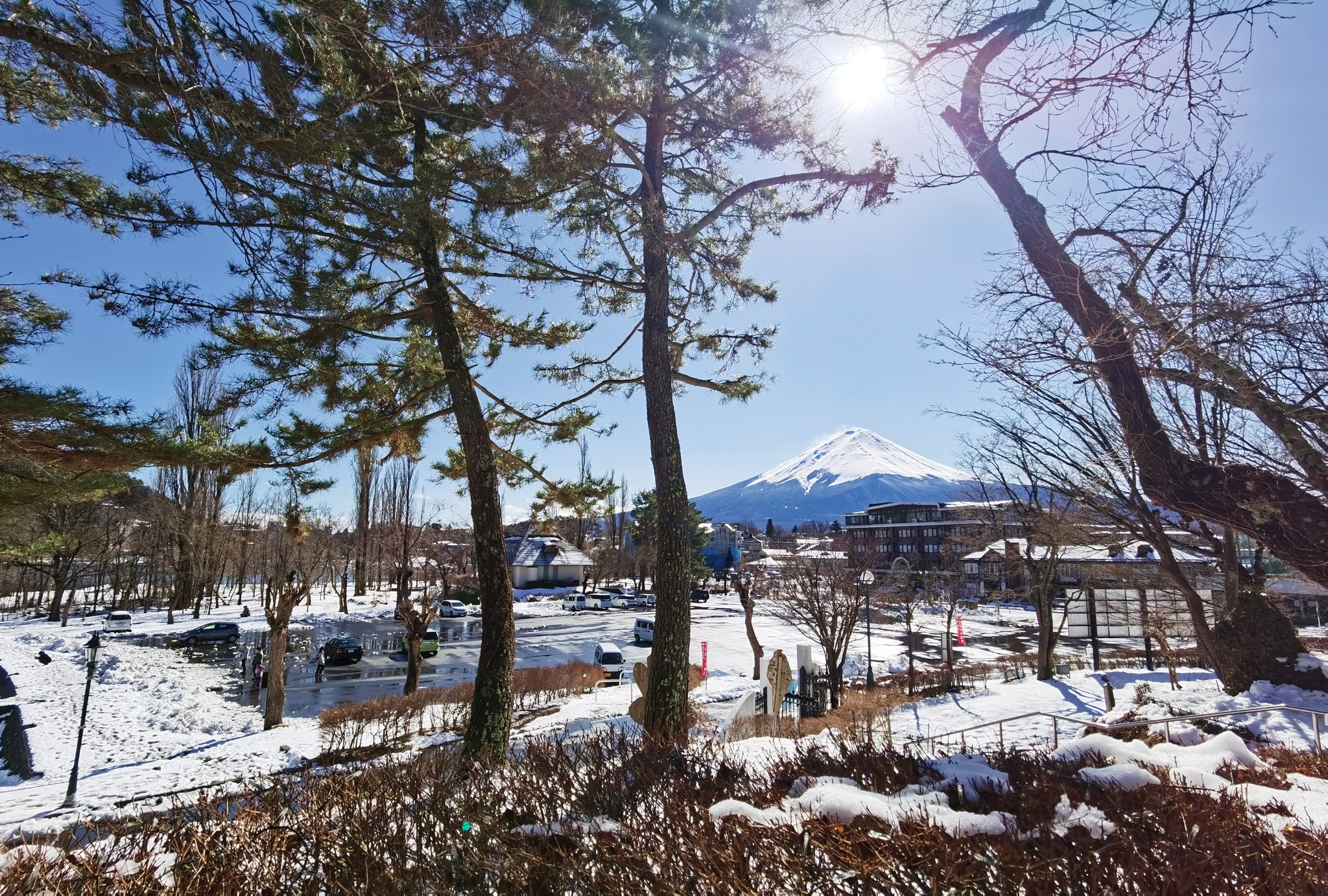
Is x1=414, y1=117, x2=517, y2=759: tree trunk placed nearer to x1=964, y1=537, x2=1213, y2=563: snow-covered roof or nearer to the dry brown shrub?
the dry brown shrub

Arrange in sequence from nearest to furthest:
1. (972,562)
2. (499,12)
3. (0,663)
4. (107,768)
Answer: (499,12), (107,768), (0,663), (972,562)

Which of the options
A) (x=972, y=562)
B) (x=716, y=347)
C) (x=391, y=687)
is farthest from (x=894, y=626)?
(x=716, y=347)

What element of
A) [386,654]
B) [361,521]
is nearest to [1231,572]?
[386,654]

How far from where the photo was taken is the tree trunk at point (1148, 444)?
13.2 feet

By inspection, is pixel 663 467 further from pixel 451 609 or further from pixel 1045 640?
pixel 451 609

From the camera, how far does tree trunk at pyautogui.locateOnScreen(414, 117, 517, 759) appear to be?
28.9ft

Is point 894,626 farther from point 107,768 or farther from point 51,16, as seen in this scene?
point 51,16

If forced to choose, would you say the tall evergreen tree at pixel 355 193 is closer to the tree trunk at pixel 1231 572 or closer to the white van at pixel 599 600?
the tree trunk at pixel 1231 572

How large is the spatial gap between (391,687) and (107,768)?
7.94m

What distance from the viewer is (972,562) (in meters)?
57.5

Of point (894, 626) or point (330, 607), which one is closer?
point (894, 626)

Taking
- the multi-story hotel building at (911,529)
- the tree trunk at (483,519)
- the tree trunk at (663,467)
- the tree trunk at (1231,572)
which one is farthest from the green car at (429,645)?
the multi-story hotel building at (911,529)

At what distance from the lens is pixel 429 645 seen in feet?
84.1

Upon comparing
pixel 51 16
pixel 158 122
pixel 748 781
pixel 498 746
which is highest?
pixel 51 16
